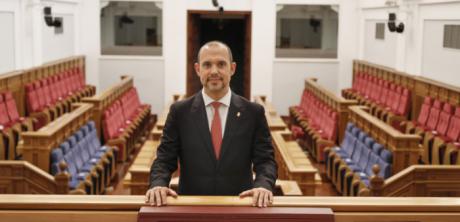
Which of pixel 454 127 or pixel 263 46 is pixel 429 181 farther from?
pixel 263 46

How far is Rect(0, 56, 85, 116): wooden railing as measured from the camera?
6.48 m

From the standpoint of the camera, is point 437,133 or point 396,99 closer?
point 437,133

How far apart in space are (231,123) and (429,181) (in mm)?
2618

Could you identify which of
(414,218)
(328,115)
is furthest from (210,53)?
(328,115)

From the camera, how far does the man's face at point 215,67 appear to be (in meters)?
1.60

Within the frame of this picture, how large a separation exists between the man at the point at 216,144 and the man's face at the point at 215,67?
0.01 metres

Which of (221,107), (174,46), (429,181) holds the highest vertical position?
(174,46)

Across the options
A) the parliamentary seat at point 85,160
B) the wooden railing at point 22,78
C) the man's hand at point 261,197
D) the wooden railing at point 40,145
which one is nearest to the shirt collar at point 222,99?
the man's hand at point 261,197

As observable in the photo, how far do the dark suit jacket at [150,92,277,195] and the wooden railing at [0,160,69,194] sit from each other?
2406 mm

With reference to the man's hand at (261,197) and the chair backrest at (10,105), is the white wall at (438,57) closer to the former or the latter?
the chair backrest at (10,105)

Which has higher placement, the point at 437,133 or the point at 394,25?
the point at 394,25

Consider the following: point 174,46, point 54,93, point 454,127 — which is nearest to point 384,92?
point 454,127

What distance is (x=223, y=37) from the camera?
11867 millimetres

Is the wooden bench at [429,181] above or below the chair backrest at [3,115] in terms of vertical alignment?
below
